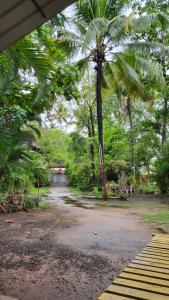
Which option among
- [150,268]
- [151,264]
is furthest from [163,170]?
[150,268]

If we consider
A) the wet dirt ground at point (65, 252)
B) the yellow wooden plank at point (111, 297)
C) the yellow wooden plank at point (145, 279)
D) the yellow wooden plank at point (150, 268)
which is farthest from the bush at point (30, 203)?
the yellow wooden plank at point (111, 297)

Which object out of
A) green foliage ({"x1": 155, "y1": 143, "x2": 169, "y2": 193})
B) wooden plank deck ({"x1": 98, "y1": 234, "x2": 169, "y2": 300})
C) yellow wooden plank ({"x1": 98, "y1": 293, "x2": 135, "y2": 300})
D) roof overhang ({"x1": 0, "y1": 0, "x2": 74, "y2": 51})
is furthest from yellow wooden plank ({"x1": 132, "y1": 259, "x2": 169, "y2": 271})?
green foliage ({"x1": 155, "y1": 143, "x2": 169, "y2": 193})

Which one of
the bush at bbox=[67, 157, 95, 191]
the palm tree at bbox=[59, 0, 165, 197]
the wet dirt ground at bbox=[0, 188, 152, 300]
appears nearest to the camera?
the wet dirt ground at bbox=[0, 188, 152, 300]

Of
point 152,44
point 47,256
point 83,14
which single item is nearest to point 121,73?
point 152,44

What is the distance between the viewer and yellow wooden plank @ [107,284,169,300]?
2.48m

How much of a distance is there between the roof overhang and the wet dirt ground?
3.19 m

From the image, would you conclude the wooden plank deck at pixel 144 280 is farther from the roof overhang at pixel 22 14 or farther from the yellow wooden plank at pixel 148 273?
the roof overhang at pixel 22 14

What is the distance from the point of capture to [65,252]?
5695mm

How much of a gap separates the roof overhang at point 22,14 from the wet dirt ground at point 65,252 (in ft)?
10.4

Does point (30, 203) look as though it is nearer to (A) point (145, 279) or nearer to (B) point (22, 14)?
(A) point (145, 279)

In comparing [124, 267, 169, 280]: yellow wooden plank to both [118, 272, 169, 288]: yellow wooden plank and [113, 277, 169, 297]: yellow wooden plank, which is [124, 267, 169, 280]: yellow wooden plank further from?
[113, 277, 169, 297]: yellow wooden plank

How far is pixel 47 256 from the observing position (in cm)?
544

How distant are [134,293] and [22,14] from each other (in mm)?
2272

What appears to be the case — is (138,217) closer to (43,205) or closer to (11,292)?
(43,205)
